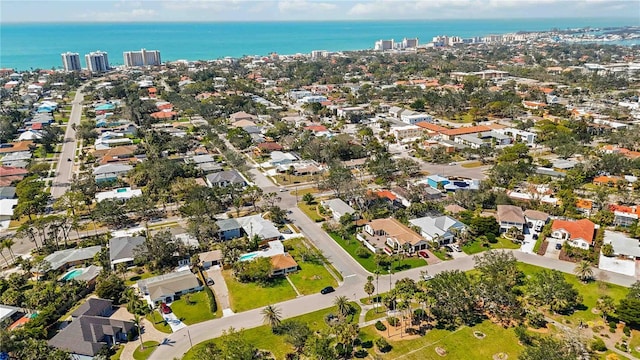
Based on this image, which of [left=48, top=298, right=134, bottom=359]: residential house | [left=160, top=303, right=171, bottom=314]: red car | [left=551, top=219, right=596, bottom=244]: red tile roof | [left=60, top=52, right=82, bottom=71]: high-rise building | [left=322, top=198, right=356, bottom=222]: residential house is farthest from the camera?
[left=60, top=52, right=82, bottom=71]: high-rise building

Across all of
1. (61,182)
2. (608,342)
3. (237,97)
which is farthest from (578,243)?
(237,97)

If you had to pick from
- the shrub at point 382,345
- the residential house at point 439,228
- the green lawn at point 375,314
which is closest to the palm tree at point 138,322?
the green lawn at point 375,314

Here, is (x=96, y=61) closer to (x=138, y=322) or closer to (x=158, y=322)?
(x=158, y=322)

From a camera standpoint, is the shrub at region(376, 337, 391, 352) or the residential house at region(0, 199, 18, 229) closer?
the shrub at region(376, 337, 391, 352)

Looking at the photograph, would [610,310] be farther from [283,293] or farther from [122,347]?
[122,347]

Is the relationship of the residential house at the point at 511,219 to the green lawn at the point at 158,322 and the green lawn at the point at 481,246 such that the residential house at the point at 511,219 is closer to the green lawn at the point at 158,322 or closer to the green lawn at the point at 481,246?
the green lawn at the point at 481,246

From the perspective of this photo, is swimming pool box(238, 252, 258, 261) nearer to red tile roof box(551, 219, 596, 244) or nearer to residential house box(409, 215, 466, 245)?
residential house box(409, 215, 466, 245)

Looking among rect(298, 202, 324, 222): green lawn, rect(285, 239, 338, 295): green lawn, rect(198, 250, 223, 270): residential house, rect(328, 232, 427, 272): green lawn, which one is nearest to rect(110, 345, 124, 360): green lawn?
rect(198, 250, 223, 270): residential house
